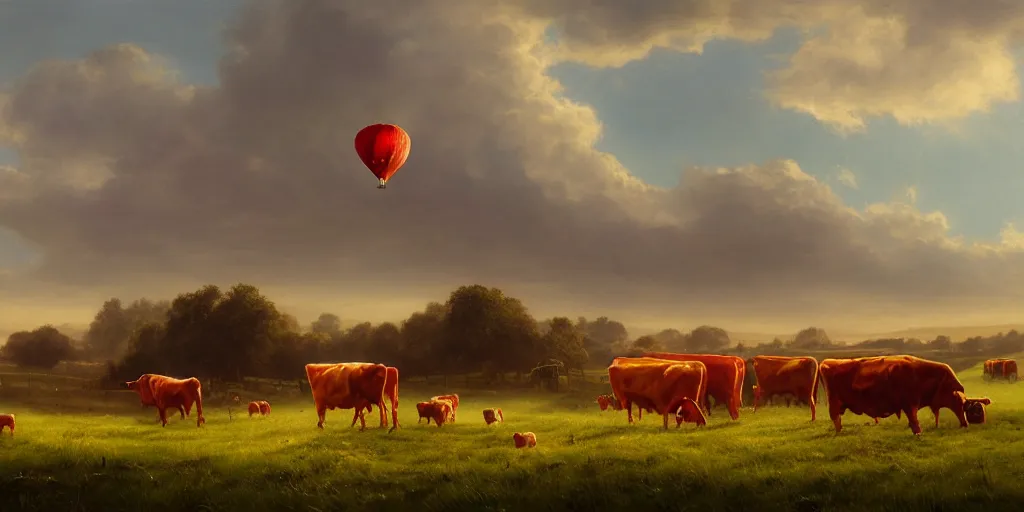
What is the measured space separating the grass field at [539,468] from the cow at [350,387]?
1.11 metres

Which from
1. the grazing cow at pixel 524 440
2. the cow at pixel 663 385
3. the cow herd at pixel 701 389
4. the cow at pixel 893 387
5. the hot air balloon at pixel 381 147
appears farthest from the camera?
the hot air balloon at pixel 381 147

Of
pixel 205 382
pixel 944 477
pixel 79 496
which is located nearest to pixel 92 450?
pixel 79 496

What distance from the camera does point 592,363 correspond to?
185ft

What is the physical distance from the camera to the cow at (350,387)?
72.5ft

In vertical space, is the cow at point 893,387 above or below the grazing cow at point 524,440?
above

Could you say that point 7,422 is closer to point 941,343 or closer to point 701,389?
point 701,389

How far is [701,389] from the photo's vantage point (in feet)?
71.8

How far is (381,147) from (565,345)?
26.0m

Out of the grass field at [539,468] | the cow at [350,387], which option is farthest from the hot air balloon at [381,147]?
the grass field at [539,468]

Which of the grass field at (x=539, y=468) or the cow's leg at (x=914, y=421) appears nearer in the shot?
the grass field at (x=539, y=468)

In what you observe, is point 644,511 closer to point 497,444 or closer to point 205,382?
point 497,444

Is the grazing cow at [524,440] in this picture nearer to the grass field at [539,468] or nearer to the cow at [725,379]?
the grass field at [539,468]

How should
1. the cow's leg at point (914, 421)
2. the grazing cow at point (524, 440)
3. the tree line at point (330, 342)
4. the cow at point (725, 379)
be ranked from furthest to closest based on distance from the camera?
the tree line at point (330, 342)
the cow at point (725, 379)
the grazing cow at point (524, 440)
the cow's leg at point (914, 421)

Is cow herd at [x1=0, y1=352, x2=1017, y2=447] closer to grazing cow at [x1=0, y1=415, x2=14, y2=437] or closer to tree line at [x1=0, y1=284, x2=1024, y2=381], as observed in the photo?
grazing cow at [x1=0, y1=415, x2=14, y2=437]
